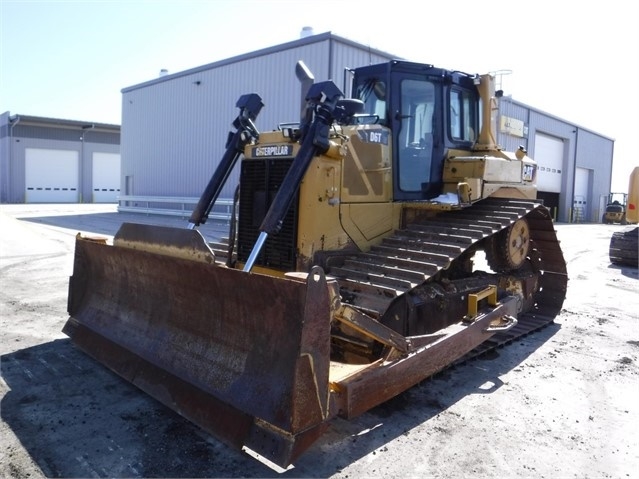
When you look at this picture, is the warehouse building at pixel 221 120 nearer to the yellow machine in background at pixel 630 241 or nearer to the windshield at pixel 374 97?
the yellow machine in background at pixel 630 241

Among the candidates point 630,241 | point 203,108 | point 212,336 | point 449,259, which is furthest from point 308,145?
point 203,108

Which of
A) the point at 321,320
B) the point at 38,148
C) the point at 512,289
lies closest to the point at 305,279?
the point at 321,320

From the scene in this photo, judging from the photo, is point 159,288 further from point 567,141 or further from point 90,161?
point 90,161

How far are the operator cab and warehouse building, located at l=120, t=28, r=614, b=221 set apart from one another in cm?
908

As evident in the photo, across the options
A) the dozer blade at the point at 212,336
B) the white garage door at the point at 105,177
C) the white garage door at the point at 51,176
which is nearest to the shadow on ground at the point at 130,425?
the dozer blade at the point at 212,336

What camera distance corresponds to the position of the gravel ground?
11.3ft

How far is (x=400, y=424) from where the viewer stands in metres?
4.13

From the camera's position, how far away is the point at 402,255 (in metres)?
5.18

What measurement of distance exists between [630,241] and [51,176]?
40.3m

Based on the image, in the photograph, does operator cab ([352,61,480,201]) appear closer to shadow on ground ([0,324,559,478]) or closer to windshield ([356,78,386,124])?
windshield ([356,78,386,124])

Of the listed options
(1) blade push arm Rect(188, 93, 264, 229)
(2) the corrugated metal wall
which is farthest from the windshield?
(2) the corrugated metal wall

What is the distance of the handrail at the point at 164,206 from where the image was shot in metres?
20.1

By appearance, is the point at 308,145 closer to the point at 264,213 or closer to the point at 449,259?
the point at 264,213

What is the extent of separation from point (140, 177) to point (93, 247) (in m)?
22.4
